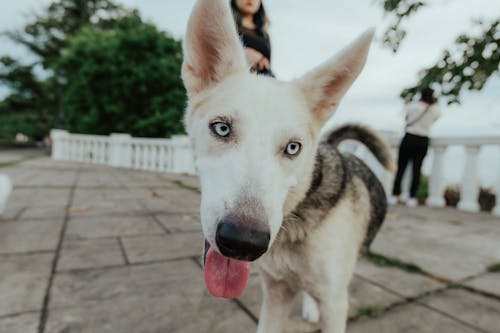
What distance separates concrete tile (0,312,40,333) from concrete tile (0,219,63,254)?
1186 millimetres

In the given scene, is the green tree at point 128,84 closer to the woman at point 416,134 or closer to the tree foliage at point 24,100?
the woman at point 416,134

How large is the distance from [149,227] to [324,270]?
2.79 metres

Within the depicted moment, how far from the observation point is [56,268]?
257cm

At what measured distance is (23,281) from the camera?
7.54 ft

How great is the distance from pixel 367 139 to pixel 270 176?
1712 mm

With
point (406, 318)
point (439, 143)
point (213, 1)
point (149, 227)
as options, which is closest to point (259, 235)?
point (213, 1)

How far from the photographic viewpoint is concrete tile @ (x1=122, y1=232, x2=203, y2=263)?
2.97 meters

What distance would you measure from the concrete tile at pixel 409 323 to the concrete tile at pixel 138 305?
0.74 m

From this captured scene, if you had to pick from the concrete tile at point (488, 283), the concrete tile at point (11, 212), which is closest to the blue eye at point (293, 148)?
the concrete tile at point (488, 283)

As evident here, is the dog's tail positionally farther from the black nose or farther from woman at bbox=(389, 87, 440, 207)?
woman at bbox=(389, 87, 440, 207)

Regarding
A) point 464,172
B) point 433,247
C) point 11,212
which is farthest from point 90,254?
point 464,172

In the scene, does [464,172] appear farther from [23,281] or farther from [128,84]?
[128,84]

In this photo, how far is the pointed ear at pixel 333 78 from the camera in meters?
1.59

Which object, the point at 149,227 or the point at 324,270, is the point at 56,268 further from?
the point at 324,270
